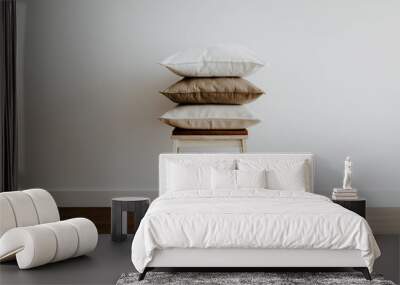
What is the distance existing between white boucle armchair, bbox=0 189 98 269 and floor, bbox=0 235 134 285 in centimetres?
6

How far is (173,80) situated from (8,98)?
1626 millimetres

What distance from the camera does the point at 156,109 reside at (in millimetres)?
7070

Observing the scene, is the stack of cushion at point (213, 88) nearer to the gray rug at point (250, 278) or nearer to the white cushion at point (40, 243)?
the white cushion at point (40, 243)

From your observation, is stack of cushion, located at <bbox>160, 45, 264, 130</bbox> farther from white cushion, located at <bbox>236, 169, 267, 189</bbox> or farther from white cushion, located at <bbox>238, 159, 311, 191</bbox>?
white cushion, located at <bbox>236, 169, 267, 189</bbox>

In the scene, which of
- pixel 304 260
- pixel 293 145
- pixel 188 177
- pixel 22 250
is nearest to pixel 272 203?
pixel 304 260

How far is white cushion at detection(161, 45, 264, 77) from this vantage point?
5.95 meters

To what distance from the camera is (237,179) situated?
5.53 m

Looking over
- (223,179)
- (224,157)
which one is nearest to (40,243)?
(223,179)

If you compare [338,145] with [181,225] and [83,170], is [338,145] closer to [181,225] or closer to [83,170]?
[83,170]

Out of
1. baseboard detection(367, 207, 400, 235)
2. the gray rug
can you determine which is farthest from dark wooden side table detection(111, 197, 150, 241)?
baseboard detection(367, 207, 400, 235)

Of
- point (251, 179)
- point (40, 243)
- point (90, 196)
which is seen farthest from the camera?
point (90, 196)

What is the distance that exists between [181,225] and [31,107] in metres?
3.44

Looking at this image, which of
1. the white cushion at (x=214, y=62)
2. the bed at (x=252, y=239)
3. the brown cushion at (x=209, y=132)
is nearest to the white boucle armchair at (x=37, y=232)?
the bed at (x=252, y=239)

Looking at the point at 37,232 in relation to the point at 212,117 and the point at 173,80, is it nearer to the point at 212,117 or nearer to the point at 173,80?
the point at 212,117
